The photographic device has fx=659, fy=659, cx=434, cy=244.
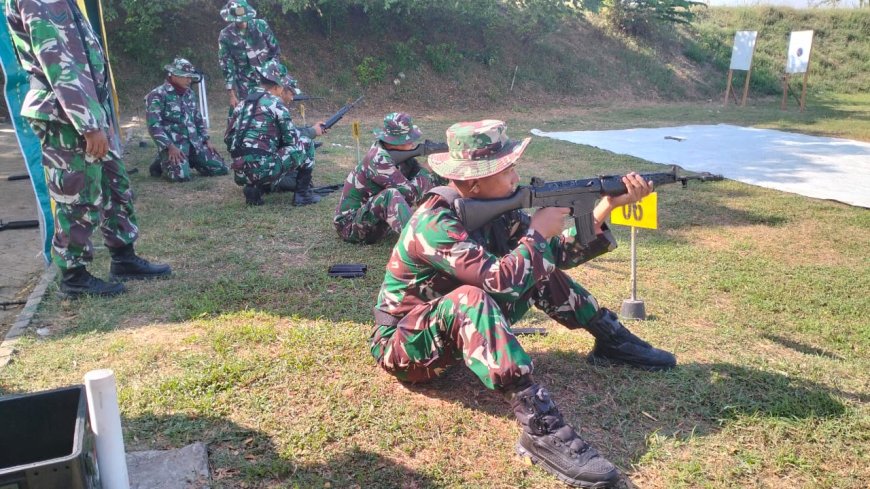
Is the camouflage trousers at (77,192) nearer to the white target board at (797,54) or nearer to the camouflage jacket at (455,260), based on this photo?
the camouflage jacket at (455,260)

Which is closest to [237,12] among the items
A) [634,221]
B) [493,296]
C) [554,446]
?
[634,221]

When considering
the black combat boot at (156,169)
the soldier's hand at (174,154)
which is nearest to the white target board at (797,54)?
the soldier's hand at (174,154)

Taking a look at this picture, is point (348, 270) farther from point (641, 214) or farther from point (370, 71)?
point (370, 71)

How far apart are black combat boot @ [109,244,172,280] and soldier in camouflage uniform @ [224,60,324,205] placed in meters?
2.23

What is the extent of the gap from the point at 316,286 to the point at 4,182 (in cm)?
617

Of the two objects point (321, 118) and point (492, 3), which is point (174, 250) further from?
point (492, 3)

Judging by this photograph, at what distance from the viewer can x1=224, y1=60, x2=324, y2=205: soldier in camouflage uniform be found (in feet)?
22.5

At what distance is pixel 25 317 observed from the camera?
4.22 metres

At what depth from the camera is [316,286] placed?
476 centimetres

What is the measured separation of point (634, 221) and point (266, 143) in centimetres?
429

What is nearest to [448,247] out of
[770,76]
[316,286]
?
[316,286]

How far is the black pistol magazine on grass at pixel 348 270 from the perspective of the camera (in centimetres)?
496

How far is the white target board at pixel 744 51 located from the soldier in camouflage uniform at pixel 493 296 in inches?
718

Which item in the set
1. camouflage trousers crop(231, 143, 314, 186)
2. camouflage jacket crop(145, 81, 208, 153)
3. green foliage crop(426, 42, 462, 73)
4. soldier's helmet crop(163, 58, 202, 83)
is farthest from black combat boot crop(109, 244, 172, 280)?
green foliage crop(426, 42, 462, 73)
